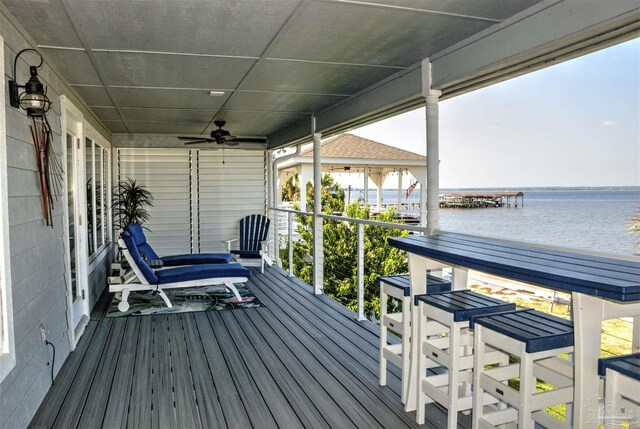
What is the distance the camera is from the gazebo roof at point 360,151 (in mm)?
13734

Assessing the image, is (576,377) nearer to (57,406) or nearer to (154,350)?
(57,406)

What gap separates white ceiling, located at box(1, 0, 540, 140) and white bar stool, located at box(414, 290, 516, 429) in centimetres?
162

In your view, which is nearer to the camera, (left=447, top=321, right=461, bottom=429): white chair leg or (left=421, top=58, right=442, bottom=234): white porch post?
(left=447, top=321, right=461, bottom=429): white chair leg

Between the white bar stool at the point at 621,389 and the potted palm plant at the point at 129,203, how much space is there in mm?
7184

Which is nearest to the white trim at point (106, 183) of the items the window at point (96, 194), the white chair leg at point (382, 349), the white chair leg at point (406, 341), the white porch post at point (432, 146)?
the window at point (96, 194)

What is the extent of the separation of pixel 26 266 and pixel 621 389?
304 cm

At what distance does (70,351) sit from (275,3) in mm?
3298

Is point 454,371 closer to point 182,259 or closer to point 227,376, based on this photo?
point 227,376

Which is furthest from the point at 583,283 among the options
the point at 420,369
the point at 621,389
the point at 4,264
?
the point at 4,264

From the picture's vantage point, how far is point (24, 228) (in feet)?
9.01

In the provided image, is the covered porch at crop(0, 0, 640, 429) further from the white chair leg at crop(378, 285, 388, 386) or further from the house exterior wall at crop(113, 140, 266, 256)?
the house exterior wall at crop(113, 140, 266, 256)

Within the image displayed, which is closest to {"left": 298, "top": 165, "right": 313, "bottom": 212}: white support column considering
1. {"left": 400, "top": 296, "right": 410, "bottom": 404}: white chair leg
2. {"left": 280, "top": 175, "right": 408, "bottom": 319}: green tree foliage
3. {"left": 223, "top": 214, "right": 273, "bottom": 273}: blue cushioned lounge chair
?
{"left": 280, "top": 175, "right": 408, "bottom": 319}: green tree foliage

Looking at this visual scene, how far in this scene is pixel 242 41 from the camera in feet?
10.3

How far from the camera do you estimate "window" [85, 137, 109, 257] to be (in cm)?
550
